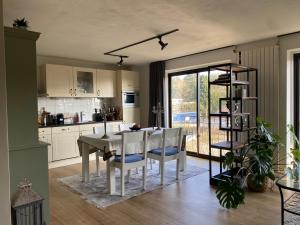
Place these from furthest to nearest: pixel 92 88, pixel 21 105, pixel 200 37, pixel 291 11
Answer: pixel 92 88, pixel 200 37, pixel 291 11, pixel 21 105

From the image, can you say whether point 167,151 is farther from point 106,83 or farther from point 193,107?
point 106,83

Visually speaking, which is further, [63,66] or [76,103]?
[76,103]

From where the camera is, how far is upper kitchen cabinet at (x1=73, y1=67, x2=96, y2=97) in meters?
5.44

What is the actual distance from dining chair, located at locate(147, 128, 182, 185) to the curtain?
1958mm

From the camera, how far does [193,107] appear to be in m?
5.63

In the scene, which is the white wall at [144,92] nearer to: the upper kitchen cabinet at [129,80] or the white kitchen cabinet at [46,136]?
the upper kitchen cabinet at [129,80]

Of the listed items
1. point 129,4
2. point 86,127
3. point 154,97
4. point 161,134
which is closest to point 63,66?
point 86,127

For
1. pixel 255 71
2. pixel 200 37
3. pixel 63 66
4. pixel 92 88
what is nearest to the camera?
pixel 200 37

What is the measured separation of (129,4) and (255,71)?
2656 mm

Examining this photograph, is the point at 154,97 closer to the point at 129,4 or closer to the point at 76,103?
the point at 76,103

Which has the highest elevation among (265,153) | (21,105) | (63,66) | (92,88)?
(63,66)

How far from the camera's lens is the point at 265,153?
3.10m

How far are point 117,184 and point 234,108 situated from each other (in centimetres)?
217

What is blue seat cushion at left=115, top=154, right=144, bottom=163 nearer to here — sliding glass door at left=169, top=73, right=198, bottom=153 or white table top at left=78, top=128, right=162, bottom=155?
white table top at left=78, top=128, right=162, bottom=155
